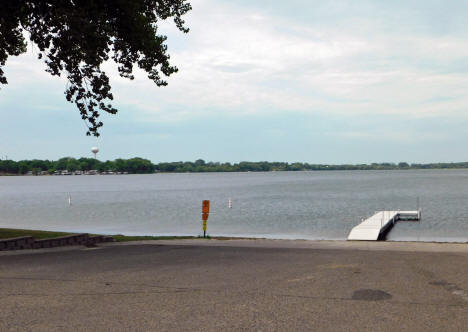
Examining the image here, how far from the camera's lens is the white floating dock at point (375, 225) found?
87.2 ft

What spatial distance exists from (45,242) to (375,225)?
2448cm

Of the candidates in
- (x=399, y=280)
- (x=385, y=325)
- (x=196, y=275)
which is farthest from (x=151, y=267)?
(x=385, y=325)

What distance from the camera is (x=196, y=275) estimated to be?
916 centimetres

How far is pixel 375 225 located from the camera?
32.8m

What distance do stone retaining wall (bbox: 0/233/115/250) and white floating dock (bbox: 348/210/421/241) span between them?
15305 millimetres

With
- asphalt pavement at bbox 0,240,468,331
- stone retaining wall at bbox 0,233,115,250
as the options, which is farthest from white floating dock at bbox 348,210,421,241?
stone retaining wall at bbox 0,233,115,250

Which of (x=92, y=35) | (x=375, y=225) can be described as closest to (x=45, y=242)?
(x=92, y=35)

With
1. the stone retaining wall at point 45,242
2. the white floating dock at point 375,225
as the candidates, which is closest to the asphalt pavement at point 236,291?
the stone retaining wall at point 45,242

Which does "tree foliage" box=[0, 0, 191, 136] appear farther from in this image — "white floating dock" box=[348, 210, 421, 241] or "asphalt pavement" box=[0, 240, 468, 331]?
"white floating dock" box=[348, 210, 421, 241]

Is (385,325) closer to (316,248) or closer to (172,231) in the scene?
(316,248)

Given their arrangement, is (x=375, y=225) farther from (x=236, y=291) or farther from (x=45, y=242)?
(x=236, y=291)

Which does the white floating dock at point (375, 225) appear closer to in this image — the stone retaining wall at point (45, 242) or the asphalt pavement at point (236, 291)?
the asphalt pavement at point (236, 291)

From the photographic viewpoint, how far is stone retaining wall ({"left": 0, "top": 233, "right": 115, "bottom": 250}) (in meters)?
12.9

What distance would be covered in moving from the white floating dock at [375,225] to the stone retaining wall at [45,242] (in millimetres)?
15305
